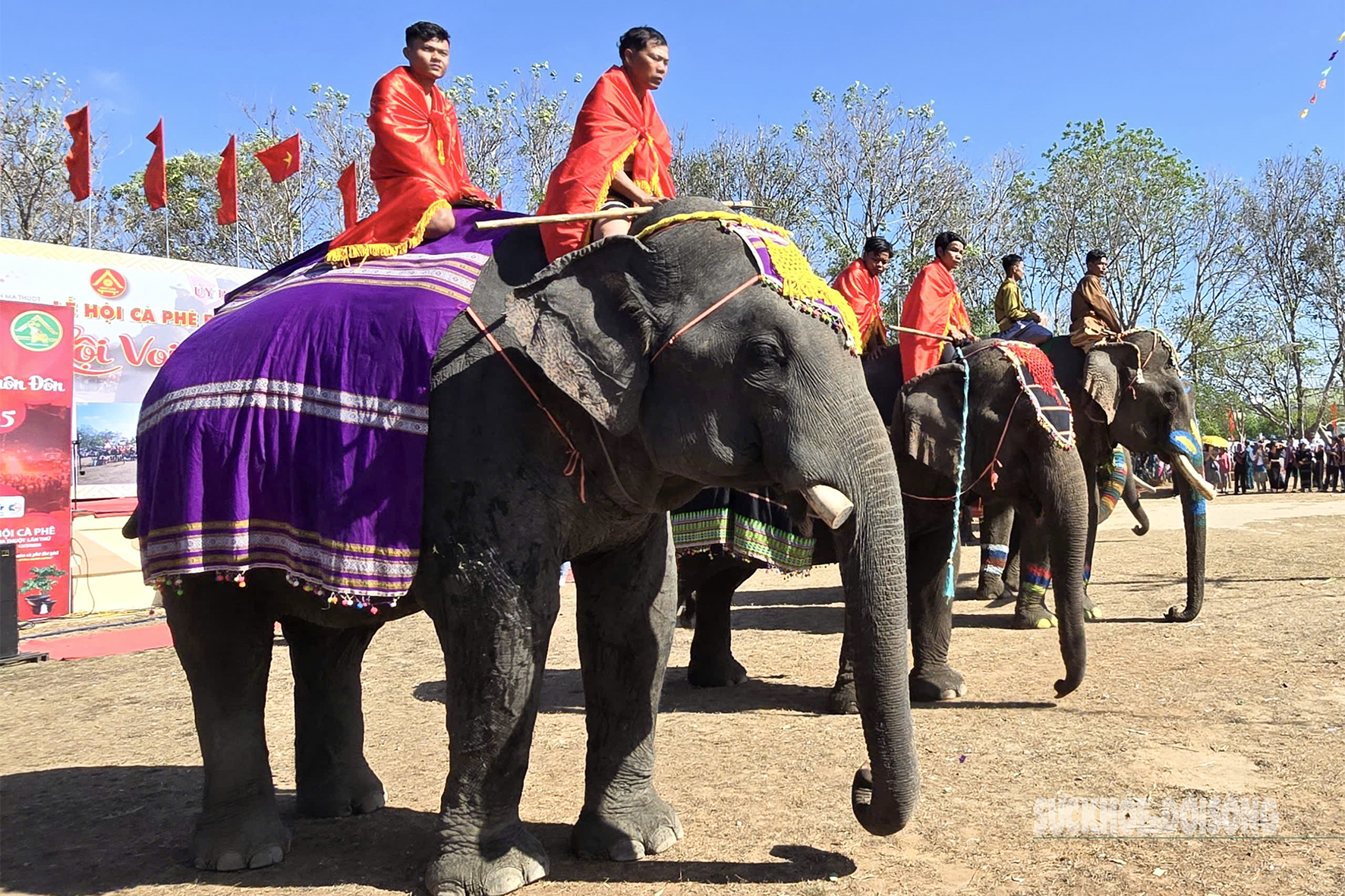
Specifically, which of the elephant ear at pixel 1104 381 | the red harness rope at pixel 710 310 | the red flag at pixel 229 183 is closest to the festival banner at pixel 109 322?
the red flag at pixel 229 183

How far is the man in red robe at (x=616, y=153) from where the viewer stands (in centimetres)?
392

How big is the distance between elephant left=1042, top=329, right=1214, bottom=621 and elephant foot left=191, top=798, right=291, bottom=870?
827 cm

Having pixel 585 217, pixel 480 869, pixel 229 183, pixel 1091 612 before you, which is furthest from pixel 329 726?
pixel 229 183

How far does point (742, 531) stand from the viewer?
6.38 m

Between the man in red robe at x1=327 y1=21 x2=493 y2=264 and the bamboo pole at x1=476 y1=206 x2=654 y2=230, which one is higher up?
the man in red robe at x1=327 y1=21 x2=493 y2=264

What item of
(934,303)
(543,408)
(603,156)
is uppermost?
(934,303)

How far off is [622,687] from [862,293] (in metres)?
5.57

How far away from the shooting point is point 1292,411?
47844mm

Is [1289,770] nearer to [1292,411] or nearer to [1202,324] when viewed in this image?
[1202,324]

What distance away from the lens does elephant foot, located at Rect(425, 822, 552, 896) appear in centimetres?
366

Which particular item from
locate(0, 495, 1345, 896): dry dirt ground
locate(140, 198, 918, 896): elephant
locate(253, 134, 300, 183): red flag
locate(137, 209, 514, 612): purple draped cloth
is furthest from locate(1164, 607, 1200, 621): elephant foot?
locate(253, 134, 300, 183): red flag

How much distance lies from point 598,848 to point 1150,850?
202cm

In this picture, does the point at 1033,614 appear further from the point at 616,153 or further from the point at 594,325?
the point at 594,325

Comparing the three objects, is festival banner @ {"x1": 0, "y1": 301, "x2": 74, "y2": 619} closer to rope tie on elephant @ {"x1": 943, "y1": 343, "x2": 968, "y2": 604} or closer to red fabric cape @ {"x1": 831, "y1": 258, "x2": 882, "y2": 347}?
red fabric cape @ {"x1": 831, "y1": 258, "x2": 882, "y2": 347}
